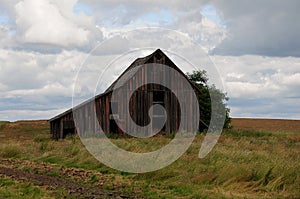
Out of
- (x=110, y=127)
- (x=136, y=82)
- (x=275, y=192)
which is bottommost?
(x=275, y=192)

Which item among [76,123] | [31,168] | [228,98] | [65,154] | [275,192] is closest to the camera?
[275,192]

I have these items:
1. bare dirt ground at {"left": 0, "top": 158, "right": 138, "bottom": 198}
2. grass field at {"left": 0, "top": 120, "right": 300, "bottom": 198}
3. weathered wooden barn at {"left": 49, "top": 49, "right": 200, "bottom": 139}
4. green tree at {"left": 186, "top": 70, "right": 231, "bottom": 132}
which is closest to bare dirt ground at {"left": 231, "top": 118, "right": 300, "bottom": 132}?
green tree at {"left": 186, "top": 70, "right": 231, "bottom": 132}

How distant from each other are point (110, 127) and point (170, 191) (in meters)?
24.4

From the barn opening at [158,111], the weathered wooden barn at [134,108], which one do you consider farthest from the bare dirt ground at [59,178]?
the barn opening at [158,111]

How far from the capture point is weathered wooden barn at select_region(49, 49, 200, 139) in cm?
3712

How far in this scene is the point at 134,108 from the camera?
37.9m

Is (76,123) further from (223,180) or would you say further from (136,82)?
(223,180)

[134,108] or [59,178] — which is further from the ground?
[134,108]

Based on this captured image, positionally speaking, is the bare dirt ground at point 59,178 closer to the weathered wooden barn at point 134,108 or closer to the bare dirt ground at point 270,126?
the weathered wooden barn at point 134,108

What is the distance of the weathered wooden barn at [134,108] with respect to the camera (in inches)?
1462

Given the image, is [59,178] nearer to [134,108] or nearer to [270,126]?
[134,108]

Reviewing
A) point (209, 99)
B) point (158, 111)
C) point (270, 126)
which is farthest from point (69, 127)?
point (270, 126)

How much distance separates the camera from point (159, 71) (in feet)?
126

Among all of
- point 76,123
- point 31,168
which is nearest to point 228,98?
point 76,123
